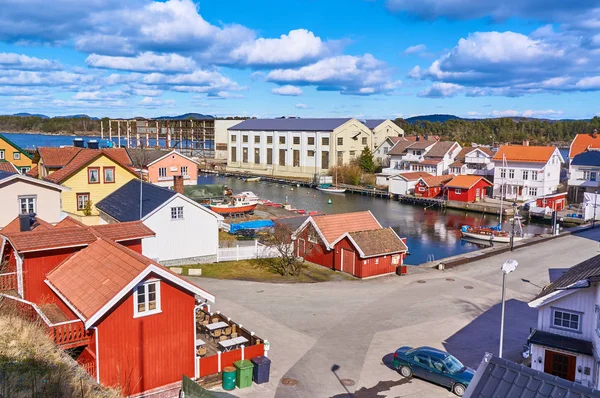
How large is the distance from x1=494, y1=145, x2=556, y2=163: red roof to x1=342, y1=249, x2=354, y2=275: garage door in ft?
148

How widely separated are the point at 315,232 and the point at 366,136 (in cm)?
6907

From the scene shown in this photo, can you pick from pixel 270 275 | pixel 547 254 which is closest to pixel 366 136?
pixel 547 254

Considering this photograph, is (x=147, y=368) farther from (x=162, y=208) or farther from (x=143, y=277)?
(x=162, y=208)

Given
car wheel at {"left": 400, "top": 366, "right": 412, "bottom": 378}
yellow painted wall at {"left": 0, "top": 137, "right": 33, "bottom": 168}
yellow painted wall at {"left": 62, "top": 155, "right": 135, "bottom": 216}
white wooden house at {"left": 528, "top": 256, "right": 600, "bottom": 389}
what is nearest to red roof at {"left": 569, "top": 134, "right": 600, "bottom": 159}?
yellow painted wall at {"left": 62, "top": 155, "right": 135, "bottom": 216}

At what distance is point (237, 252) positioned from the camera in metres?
35.1

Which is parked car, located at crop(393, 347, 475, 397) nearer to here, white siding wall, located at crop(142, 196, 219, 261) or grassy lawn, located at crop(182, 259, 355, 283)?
grassy lawn, located at crop(182, 259, 355, 283)

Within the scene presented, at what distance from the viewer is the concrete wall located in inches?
1202

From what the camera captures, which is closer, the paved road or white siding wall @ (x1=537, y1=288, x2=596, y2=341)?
white siding wall @ (x1=537, y1=288, x2=596, y2=341)

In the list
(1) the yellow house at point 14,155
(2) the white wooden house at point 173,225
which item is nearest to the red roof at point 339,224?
(2) the white wooden house at point 173,225

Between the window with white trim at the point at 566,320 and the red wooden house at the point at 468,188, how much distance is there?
53.1 metres

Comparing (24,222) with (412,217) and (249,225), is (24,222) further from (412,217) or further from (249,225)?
(412,217)

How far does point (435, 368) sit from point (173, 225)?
1936 cm

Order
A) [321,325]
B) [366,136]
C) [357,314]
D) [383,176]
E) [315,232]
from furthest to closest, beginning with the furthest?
[366,136]
[383,176]
[315,232]
[357,314]
[321,325]

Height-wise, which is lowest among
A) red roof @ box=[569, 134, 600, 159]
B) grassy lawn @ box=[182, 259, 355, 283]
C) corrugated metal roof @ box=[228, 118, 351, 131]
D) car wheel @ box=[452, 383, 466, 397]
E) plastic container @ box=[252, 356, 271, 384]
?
grassy lawn @ box=[182, 259, 355, 283]
